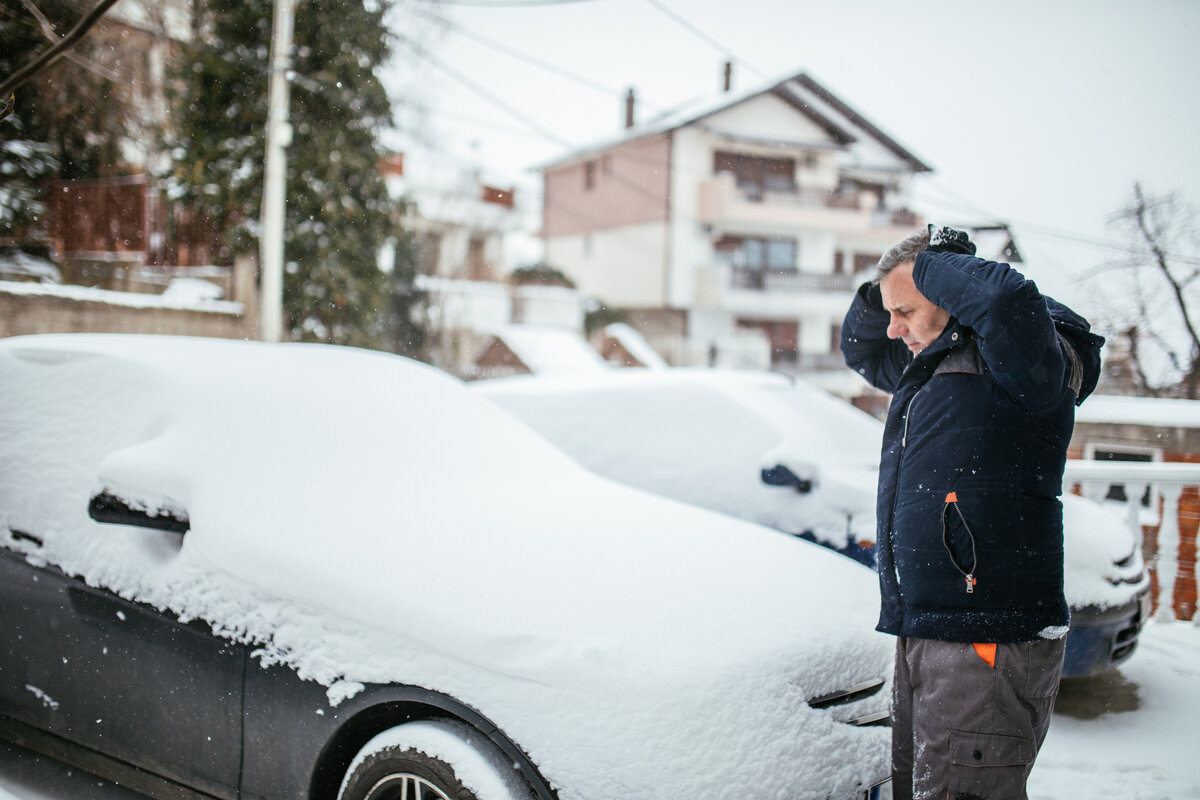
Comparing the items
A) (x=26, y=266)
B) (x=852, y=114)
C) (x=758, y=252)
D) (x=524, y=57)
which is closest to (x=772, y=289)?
(x=758, y=252)

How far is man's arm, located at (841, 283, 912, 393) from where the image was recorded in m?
1.97

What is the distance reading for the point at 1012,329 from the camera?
1.43 metres

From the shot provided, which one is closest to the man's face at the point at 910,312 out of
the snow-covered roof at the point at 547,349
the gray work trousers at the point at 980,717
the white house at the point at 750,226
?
the gray work trousers at the point at 980,717

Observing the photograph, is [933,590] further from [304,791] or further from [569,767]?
[304,791]

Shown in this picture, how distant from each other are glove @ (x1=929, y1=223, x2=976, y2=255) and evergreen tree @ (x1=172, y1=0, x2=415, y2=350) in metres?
10.6

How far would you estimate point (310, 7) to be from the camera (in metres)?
11.1

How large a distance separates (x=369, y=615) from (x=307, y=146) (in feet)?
36.3

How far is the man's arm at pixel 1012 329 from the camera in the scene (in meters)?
1.43

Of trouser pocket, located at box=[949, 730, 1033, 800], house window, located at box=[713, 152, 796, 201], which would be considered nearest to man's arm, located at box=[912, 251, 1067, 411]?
trouser pocket, located at box=[949, 730, 1033, 800]

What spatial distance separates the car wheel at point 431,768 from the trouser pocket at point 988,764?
857mm

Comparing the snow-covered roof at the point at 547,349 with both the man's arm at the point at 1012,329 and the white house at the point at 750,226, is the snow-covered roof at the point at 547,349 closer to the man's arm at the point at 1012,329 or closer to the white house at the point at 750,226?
the white house at the point at 750,226

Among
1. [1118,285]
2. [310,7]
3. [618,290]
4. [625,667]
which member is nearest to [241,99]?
[310,7]

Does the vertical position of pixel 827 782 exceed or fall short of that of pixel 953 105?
it falls short

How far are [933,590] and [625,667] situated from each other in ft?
2.11
